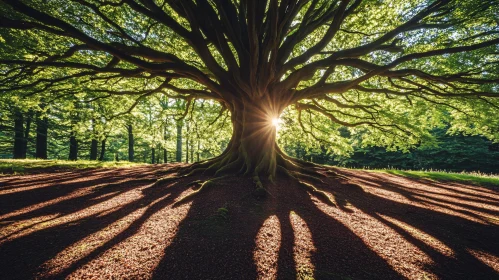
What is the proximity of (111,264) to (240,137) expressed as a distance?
18.5ft

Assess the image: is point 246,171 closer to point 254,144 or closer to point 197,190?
point 254,144

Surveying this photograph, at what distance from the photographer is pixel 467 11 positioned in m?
5.92

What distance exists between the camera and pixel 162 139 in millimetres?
19391

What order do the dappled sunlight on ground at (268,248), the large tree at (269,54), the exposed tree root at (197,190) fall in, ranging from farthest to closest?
the large tree at (269,54), the exposed tree root at (197,190), the dappled sunlight on ground at (268,248)

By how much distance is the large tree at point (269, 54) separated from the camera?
5293 millimetres

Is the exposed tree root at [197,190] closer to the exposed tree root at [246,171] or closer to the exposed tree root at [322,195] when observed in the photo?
the exposed tree root at [246,171]

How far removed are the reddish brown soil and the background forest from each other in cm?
715

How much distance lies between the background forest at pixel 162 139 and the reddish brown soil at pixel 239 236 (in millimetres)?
7147

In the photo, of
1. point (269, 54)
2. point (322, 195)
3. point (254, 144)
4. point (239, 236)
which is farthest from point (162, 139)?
point (239, 236)

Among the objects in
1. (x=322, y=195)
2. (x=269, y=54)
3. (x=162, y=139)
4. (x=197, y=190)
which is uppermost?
(x=269, y=54)

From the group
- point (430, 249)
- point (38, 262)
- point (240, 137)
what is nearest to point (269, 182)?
point (240, 137)

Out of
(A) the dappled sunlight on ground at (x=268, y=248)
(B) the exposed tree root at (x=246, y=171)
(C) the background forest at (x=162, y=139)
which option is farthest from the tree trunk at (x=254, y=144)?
(C) the background forest at (x=162, y=139)

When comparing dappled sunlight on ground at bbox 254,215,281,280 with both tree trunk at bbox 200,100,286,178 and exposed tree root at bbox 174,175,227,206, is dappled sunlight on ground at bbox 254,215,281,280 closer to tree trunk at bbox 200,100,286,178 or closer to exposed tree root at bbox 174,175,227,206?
exposed tree root at bbox 174,175,227,206

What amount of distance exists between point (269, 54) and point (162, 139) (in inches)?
632
